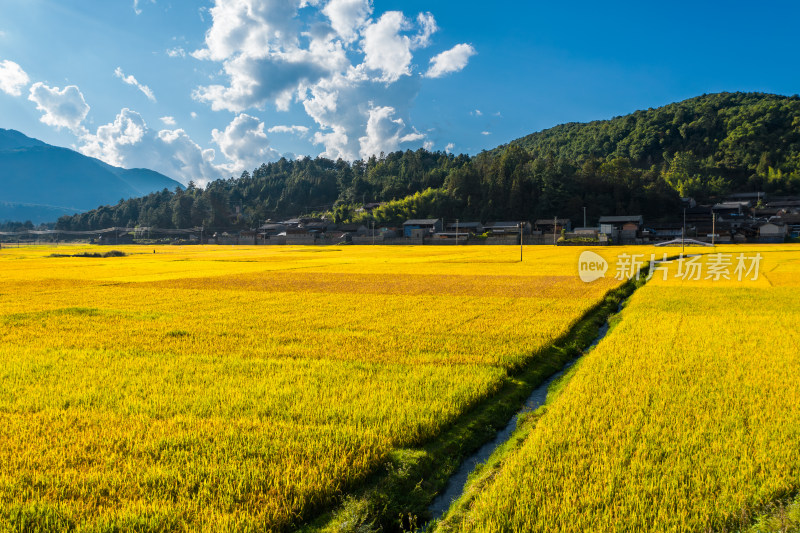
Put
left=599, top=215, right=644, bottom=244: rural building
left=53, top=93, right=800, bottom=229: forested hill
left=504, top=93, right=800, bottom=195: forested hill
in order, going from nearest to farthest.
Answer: left=599, top=215, right=644, bottom=244: rural building → left=53, top=93, right=800, bottom=229: forested hill → left=504, top=93, right=800, bottom=195: forested hill

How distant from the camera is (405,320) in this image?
11.5m

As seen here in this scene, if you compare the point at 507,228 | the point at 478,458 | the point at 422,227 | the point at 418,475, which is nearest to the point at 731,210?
the point at 507,228

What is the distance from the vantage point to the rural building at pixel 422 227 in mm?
77875

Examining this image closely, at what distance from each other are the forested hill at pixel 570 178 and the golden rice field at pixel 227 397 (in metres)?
73.1

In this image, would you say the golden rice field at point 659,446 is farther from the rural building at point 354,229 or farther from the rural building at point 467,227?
the rural building at point 354,229

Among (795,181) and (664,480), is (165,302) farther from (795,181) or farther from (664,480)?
(795,181)

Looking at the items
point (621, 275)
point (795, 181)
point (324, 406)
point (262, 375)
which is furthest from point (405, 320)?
point (795, 181)

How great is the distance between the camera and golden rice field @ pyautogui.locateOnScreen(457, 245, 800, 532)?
11.5 ft

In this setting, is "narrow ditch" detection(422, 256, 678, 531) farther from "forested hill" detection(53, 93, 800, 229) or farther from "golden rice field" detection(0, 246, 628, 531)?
"forested hill" detection(53, 93, 800, 229)

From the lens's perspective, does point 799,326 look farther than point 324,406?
Yes

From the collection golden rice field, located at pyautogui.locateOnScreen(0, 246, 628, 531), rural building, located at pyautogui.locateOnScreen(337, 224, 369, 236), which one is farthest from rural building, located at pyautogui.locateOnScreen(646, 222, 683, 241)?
golden rice field, located at pyautogui.locateOnScreen(0, 246, 628, 531)

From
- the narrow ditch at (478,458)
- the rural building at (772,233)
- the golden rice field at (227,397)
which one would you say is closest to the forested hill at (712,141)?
the rural building at (772,233)

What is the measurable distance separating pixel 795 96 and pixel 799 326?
143689mm

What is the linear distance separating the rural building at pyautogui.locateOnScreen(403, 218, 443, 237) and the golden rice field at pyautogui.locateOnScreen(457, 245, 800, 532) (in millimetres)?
69538
